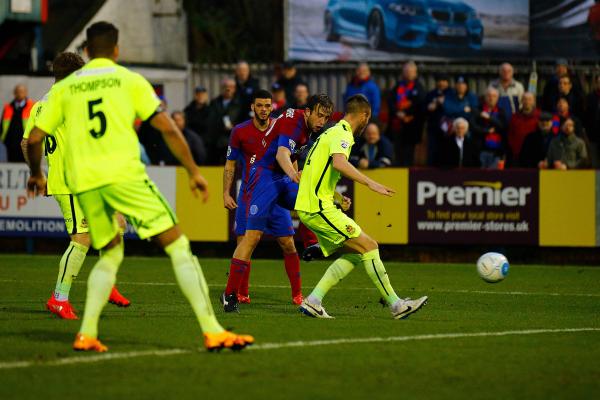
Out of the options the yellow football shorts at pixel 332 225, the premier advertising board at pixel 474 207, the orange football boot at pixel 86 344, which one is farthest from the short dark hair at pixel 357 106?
the premier advertising board at pixel 474 207

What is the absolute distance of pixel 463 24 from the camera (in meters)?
23.3

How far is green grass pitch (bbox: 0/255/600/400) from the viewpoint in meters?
7.85

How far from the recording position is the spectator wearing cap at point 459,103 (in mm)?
21323

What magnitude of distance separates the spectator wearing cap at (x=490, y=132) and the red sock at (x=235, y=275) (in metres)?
8.68

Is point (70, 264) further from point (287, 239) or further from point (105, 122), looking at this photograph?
point (105, 122)

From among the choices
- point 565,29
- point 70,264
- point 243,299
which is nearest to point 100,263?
point 70,264

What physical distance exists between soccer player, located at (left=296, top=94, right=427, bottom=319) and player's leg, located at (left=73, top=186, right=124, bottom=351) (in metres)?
2.96

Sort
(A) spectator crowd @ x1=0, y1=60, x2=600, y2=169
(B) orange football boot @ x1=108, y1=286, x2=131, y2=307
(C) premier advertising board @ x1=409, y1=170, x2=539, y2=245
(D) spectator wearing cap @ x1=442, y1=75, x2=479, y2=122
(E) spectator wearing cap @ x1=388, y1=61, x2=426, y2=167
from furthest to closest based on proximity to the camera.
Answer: (E) spectator wearing cap @ x1=388, y1=61, x2=426, y2=167 < (D) spectator wearing cap @ x1=442, y1=75, x2=479, y2=122 < (A) spectator crowd @ x1=0, y1=60, x2=600, y2=169 < (C) premier advertising board @ x1=409, y1=170, x2=539, y2=245 < (B) orange football boot @ x1=108, y1=286, x2=131, y2=307

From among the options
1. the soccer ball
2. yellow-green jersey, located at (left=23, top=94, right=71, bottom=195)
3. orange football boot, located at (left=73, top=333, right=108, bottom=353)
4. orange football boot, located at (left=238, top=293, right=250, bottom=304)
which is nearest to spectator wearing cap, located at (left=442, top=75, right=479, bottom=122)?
the soccer ball

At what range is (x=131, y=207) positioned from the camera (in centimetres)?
902

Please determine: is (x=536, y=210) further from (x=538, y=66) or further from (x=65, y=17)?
(x=65, y=17)

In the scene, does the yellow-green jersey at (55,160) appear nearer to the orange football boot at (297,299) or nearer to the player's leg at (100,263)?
the orange football boot at (297,299)

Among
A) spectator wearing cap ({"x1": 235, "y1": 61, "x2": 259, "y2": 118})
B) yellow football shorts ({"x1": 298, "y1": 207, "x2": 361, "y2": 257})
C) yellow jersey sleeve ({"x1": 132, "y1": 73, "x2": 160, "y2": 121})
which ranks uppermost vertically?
spectator wearing cap ({"x1": 235, "y1": 61, "x2": 259, "y2": 118})

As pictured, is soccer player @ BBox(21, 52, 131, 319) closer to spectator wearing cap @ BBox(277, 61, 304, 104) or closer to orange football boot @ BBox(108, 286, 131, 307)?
orange football boot @ BBox(108, 286, 131, 307)
